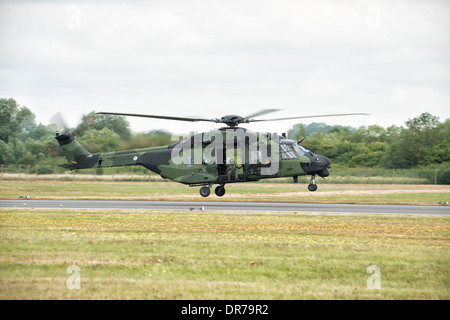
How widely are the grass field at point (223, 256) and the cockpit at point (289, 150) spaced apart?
7621 mm

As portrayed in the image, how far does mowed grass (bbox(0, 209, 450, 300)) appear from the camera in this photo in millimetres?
11609

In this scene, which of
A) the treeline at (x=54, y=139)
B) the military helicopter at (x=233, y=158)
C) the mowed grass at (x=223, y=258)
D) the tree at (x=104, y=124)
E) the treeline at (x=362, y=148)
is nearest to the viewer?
the mowed grass at (x=223, y=258)

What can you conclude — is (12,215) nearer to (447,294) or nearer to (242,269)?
(242,269)

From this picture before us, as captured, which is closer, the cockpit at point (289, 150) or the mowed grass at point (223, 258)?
the mowed grass at point (223, 258)

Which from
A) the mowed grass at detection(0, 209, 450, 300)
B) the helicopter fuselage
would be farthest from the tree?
the mowed grass at detection(0, 209, 450, 300)

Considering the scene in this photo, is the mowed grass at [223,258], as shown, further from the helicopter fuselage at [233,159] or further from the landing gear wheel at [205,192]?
the landing gear wheel at [205,192]

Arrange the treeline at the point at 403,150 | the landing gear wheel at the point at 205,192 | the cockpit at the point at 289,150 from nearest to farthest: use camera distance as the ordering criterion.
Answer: the cockpit at the point at 289,150 → the landing gear wheel at the point at 205,192 → the treeline at the point at 403,150

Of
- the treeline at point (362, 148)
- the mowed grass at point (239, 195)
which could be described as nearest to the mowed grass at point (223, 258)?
the mowed grass at point (239, 195)

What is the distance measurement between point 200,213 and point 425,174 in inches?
1665

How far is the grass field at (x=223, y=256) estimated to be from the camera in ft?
38.2

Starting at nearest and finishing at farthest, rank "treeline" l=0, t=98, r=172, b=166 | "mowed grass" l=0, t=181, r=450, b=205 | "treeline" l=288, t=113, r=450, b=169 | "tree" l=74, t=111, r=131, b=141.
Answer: "mowed grass" l=0, t=181, r=450, b=205, "treeline" l=0, t=98, r=172, b=166, "tree" l=74, t=111, r=131, b=141, "treeline" l=288, t=113, r=450, b=169

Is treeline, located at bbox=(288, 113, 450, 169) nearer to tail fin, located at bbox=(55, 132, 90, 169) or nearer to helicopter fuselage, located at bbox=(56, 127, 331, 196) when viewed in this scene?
helicopter fuselage, located at bbox=(56, 127, 331, 196)

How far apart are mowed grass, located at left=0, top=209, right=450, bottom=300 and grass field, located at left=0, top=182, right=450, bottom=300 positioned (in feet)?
0.09
